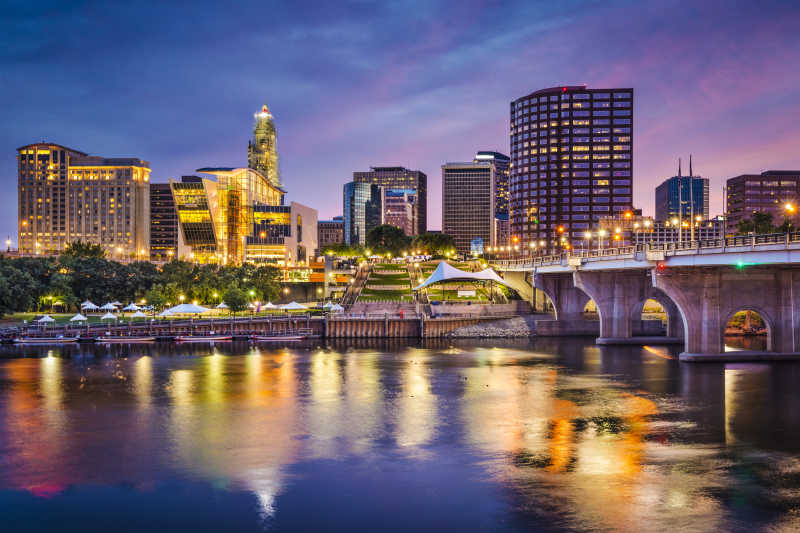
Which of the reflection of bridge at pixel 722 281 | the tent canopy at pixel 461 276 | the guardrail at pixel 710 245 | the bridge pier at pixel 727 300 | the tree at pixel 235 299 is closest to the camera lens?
the guardrail at pixel 710 245

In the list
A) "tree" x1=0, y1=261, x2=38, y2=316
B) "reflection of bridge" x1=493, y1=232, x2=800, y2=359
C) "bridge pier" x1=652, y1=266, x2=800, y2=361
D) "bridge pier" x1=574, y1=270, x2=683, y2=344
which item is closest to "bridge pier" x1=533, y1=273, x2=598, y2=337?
"bridge pier" x1=574, y1=270, x2=683, y2=344

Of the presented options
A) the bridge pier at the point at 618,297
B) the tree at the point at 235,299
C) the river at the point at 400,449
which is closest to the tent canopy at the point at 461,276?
the bridge pier at the point at 618,297

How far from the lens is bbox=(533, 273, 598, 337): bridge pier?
10244cm

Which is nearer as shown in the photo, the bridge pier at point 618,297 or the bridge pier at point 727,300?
the bridge pier at point 727,300

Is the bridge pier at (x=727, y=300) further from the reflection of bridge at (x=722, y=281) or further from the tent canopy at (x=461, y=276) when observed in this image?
the tent canopy at (x=461, y=276)

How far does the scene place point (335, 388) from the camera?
55.9 m

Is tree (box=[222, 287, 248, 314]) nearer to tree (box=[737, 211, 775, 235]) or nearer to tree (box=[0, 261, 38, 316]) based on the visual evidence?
tree (box=[0, 261, 38, 316])

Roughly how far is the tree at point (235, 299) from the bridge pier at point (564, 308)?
156ft

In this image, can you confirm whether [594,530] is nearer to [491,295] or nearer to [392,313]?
[392,313]

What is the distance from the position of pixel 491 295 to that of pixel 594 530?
92486 mm

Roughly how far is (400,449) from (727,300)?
44407 mm

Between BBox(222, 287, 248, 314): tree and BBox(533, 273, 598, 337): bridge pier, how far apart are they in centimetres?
4746

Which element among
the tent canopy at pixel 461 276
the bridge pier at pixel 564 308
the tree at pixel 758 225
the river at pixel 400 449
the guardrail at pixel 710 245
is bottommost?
the river at pixel 400 449

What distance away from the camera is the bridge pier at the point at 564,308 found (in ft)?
336
